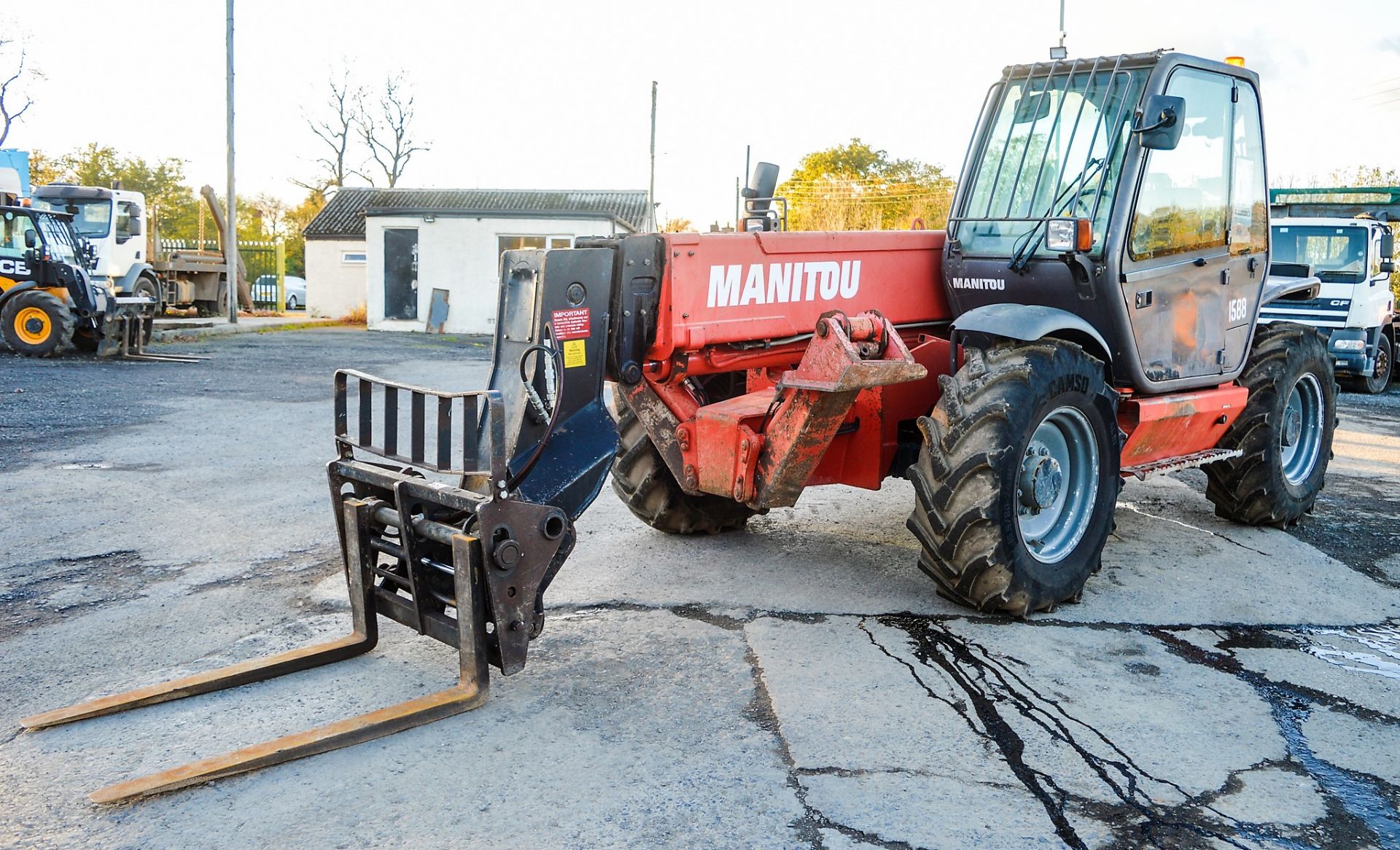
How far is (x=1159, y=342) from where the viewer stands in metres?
6.23

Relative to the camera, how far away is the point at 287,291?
142ft

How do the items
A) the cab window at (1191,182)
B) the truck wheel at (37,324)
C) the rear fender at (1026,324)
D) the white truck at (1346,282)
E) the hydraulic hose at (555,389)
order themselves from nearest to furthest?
the hydraulic hose at (555,389)
the rear fender at (1026,324)
the cab window at (1191,182)
the white truck at (1346,282)
the truck wheel at (37,324)

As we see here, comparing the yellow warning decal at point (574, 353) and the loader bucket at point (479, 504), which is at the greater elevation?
the yellow warning decal at point (574, 353)

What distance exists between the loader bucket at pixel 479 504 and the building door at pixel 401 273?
2781 centimetres

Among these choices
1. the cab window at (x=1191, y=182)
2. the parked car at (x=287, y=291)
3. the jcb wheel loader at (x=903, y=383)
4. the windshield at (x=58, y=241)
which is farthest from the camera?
the parked car at (x=287, y=291)

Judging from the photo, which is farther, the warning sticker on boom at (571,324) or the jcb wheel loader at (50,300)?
the jcb wheel loader at (50,300)

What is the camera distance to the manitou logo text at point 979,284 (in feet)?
19.7

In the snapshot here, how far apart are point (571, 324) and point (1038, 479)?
7.68ft

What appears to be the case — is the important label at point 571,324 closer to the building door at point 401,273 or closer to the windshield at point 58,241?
the windshield at point 58,241

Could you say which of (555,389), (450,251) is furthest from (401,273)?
(555,389)

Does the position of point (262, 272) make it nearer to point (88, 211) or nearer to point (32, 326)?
point (88, 211)

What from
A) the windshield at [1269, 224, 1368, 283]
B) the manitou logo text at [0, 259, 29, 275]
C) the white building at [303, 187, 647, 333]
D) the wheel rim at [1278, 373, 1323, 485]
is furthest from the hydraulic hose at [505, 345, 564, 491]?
the white building at [303, 187, 647, 333]

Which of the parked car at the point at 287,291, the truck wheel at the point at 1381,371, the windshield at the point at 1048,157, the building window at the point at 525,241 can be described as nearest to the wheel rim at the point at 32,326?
the building window at the point at 525,241

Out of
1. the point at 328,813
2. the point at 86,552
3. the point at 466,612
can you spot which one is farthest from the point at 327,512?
the point at 328,813
